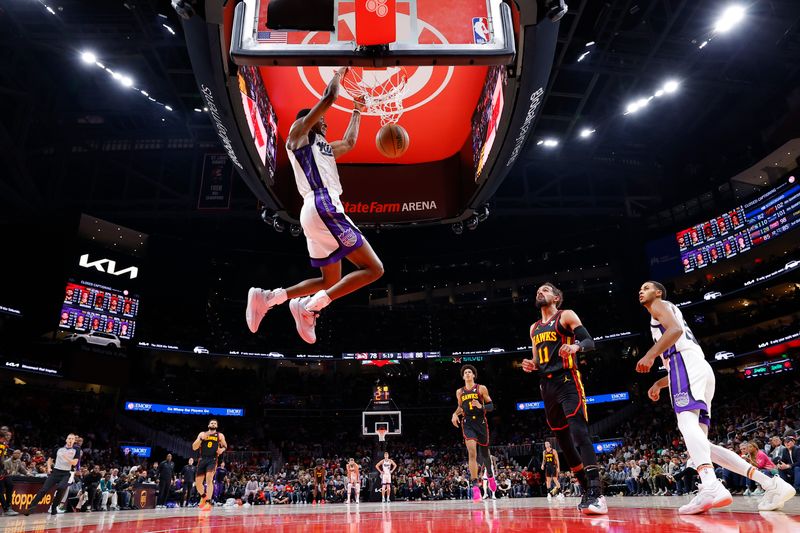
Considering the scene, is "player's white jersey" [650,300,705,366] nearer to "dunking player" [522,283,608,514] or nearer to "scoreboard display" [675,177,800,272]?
"dunking player" [522,283,608,514]

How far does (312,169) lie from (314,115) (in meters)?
0.40

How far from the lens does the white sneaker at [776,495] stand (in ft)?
13.9

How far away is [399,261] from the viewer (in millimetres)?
33375

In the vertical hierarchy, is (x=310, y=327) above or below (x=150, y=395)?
below

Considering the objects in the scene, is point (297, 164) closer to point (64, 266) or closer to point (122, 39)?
point (122, 39)

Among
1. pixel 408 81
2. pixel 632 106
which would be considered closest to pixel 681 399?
pixel 408 81

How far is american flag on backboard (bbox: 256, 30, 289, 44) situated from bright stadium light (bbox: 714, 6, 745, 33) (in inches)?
533

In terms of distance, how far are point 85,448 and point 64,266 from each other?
303 inches

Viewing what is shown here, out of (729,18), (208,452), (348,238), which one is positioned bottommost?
(208,452)

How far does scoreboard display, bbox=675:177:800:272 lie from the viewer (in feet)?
63.7

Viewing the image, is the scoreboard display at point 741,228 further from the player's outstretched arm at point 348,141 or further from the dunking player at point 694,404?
the player's outstretched arm at point 348,141

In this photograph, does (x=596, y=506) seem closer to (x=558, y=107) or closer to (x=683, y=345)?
(x=683, y=345)

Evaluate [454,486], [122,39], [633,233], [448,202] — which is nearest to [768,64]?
[633,233]

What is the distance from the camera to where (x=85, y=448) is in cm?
2033
